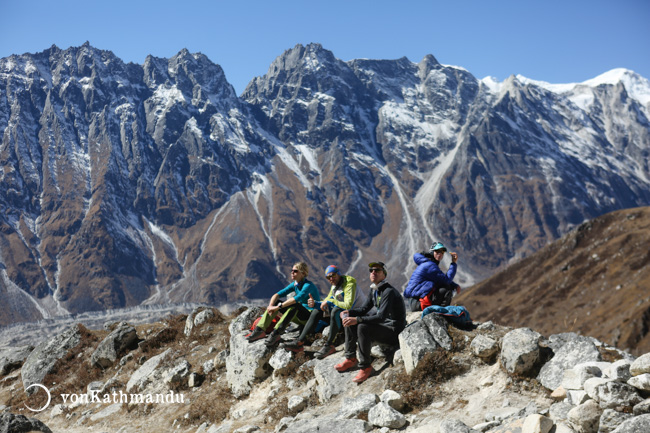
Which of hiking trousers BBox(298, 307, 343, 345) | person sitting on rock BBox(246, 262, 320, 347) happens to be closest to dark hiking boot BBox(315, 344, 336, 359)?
hiking trousers BBox(298, 307, 343, 345)

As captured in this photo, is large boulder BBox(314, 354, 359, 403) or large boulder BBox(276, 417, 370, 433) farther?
large boulder BBox(314, 354, 359, 403)

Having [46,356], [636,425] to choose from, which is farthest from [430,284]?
[46,356]

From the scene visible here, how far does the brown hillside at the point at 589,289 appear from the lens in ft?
339

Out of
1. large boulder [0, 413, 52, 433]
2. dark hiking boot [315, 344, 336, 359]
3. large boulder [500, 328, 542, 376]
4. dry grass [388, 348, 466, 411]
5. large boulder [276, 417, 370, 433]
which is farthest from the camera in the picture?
dark hiking boot [315, 344, 336, 359]

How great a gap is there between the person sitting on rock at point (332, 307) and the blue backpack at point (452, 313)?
2346 millimetres

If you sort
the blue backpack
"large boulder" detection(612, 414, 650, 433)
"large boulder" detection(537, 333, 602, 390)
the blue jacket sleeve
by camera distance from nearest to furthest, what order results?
"large boulder" detection(612, 414, 650, 433) < "large boulder" detection(537, 333, 602, 390) < the blue backpack < the blue jacket sleeve

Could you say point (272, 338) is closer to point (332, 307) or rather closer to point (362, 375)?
point (332, 307)

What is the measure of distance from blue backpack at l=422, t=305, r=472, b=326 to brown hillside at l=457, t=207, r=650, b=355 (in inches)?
3455

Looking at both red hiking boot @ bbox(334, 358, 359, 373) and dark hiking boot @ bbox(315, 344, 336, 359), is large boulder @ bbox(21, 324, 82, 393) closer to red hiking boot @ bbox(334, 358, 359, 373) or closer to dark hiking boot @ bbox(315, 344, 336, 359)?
dark hiking boot @ bbox(315, 344, 336, 359)

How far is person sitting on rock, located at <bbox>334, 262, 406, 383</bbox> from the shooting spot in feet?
47.4

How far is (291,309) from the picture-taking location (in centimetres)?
1770

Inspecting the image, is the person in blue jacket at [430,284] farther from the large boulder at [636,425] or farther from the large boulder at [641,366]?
the large boulder at [636,425]

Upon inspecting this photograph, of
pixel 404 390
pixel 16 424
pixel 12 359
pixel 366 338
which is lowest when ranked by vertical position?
pixel 404 390

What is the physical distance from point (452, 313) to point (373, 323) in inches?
90.7
